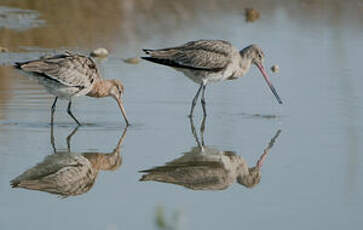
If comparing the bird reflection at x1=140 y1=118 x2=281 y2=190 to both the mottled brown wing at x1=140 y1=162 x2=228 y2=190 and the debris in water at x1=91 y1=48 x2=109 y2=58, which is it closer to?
the mottled brown wing at x1=140 y1=162 x2=228 y2=190

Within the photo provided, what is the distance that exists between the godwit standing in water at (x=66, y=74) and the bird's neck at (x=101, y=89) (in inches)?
0.5

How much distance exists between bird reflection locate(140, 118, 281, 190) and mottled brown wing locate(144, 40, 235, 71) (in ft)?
8.26

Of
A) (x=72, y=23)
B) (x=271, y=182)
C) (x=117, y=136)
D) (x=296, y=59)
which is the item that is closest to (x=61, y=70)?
(x=117, y=136)

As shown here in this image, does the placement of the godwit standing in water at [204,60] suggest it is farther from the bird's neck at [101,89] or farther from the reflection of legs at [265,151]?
the reflection of legs at [265,151]

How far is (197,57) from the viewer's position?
12188mm

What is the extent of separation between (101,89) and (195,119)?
116 centimetres

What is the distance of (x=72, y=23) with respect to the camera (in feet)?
56.3

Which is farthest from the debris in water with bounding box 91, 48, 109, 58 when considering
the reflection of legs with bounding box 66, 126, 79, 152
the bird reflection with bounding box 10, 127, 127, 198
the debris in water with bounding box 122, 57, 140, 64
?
the bird reflection with bounding box 10, 127, 127, 198

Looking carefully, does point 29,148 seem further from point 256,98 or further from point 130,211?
point 256,98

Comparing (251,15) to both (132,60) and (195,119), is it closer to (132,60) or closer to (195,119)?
(132,60)

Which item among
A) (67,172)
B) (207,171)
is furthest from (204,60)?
(67,172)

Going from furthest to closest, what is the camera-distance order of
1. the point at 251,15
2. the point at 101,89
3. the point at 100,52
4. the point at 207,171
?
the point at 251,15 → the point at 100,52 → the point at 101,89 → the point at 207,171

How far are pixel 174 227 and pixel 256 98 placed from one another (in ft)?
24.7

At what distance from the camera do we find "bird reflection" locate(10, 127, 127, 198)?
26.7ft
